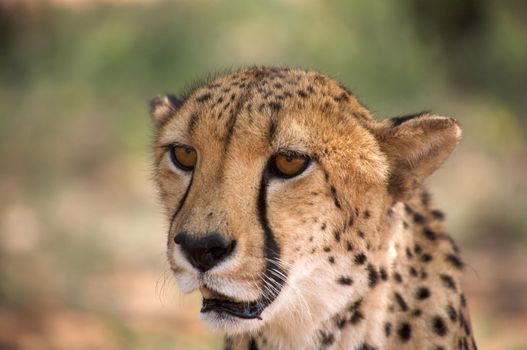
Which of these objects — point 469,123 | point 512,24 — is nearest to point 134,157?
point 469,123

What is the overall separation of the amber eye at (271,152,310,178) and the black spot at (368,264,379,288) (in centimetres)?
35

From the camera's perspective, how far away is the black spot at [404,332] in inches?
117

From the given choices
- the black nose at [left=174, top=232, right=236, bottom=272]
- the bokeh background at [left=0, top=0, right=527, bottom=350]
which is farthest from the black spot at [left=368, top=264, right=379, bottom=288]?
the bokeh background at [left=0, top=0, right=527, bottom=350]

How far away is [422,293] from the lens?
3025 mm

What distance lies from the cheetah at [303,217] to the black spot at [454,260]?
3 cm

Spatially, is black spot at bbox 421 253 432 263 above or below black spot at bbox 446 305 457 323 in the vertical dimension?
above

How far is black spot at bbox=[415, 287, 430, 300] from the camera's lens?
9.90 feet

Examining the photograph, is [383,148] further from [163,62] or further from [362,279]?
[163,62]

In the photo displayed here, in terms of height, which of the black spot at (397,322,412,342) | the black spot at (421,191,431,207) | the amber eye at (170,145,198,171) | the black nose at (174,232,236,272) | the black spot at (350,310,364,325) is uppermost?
the amber eye at (170,145,198,171)

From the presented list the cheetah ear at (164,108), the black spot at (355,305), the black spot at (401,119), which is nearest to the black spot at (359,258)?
the black spot at (355,305)

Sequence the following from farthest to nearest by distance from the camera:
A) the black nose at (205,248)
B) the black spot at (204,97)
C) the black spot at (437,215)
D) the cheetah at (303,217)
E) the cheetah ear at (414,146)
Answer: the black spot at (437,215) < the black spot at (204,97) < the cheetah ear at (414,146) < the cheetah at (303,217) < the black nose at (205,248)

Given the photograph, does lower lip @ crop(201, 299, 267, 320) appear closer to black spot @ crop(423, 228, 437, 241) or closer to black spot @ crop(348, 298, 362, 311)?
black spot @ crop(348, 298, 362, 311)

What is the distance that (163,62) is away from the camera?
9.53 m

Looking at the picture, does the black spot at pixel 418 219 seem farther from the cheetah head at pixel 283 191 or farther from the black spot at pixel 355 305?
the black spot at pixel 355 305
